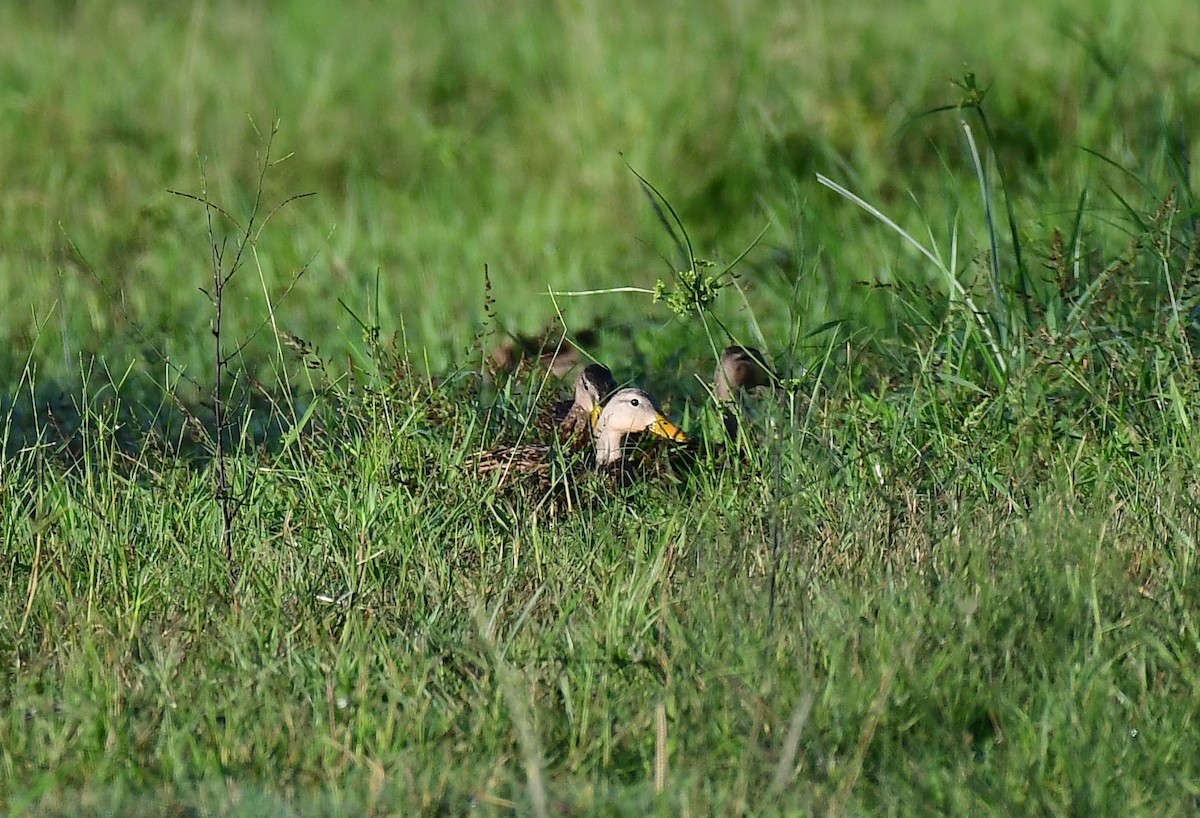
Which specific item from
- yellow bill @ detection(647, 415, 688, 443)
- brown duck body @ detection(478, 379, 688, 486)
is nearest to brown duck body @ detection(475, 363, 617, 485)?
brown duck body @ detection(478, 379, 688, 486)

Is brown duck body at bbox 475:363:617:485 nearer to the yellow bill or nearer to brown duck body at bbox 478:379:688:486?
brown duck body at bbox 478:379:688:486

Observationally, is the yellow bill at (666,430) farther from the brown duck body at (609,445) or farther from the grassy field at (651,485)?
the grassy field at (651,485)

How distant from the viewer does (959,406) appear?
4.20 meters

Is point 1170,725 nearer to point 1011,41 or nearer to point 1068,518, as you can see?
point 1068,518

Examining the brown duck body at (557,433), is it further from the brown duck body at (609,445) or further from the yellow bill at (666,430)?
the yellow bill at (666,430)

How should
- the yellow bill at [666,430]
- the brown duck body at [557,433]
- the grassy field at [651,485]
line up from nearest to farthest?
1. the grassy field at [651,485]
2. the brown duck body at [557,433]
3. the yellow bill at [666,430]

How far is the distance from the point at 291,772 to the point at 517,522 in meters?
1.03

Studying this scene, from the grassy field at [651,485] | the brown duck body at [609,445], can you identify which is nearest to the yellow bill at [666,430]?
the brown duck body at [609,445]

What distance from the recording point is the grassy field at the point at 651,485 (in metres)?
2.80

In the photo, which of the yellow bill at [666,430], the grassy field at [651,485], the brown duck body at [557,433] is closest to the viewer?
the grassy field at [651,485]

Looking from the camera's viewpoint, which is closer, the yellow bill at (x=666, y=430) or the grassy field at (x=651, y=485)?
the grassy field at (x=651, y=485)

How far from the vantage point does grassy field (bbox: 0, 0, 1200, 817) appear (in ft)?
9.19

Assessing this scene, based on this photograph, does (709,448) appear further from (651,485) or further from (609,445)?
(609,445)

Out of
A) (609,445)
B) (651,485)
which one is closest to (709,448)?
(651,485)
